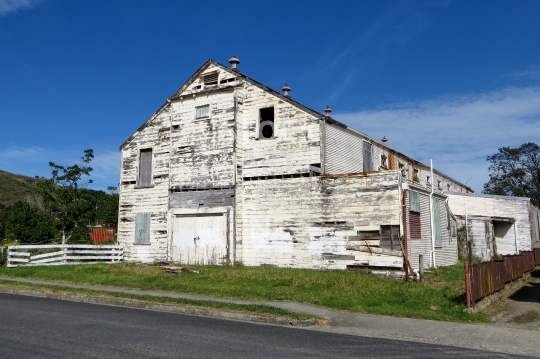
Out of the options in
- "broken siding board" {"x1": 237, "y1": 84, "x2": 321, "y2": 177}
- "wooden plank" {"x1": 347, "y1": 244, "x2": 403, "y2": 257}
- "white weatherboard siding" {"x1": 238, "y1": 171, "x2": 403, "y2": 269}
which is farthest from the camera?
"broken siding board" {"x1": 237, "y1": 84, "x2": 321, "y2": 177}

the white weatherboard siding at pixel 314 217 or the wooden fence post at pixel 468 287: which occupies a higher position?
the white weatherboard siding at pixel 314 217

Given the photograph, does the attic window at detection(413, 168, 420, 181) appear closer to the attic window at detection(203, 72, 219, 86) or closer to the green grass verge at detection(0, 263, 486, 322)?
the green grass verge at detection(0, 263, 486, 322)

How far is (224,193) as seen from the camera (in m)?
21.9

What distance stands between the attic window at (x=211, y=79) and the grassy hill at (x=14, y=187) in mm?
62681

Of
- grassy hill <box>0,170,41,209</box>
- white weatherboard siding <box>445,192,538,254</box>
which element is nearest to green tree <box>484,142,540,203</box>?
white weatherboard siding <box>445,192,538,254</box>

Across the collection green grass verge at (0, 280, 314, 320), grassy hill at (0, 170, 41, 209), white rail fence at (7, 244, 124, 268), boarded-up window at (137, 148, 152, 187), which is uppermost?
grassy hill at (0, 170, 41, 209)

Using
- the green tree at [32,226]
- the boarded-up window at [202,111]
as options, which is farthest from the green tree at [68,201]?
the boarded-up window at [202,111]

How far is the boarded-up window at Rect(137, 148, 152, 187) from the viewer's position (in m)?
24.7

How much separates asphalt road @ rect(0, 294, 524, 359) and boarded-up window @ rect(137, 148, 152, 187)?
46.5 feet

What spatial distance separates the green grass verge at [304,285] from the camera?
1183 cm

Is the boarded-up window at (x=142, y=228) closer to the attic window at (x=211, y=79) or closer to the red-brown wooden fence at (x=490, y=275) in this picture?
the attic window at (x=211, y=79)

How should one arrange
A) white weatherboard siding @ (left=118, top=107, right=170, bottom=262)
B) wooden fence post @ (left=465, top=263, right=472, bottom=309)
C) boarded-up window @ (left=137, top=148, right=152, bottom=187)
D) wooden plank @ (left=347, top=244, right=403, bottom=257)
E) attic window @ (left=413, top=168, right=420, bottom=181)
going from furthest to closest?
attic window @ (left=413, top=168, right=420, bottom=181), boarded-up window @ (left=137, top=148, right=152, bottom=187), white weatherboard siding @ (left=118, top=107, right=170, bottom=262), wooden plank @ (left=347, top=244, right=403, bottom=257), wooden fence post @ (left=465, top=263, right=472, bottom=309)

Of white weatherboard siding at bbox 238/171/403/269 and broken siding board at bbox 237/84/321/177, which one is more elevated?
broken siding board at bbox 237/84/321/177

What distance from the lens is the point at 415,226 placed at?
19.1m
